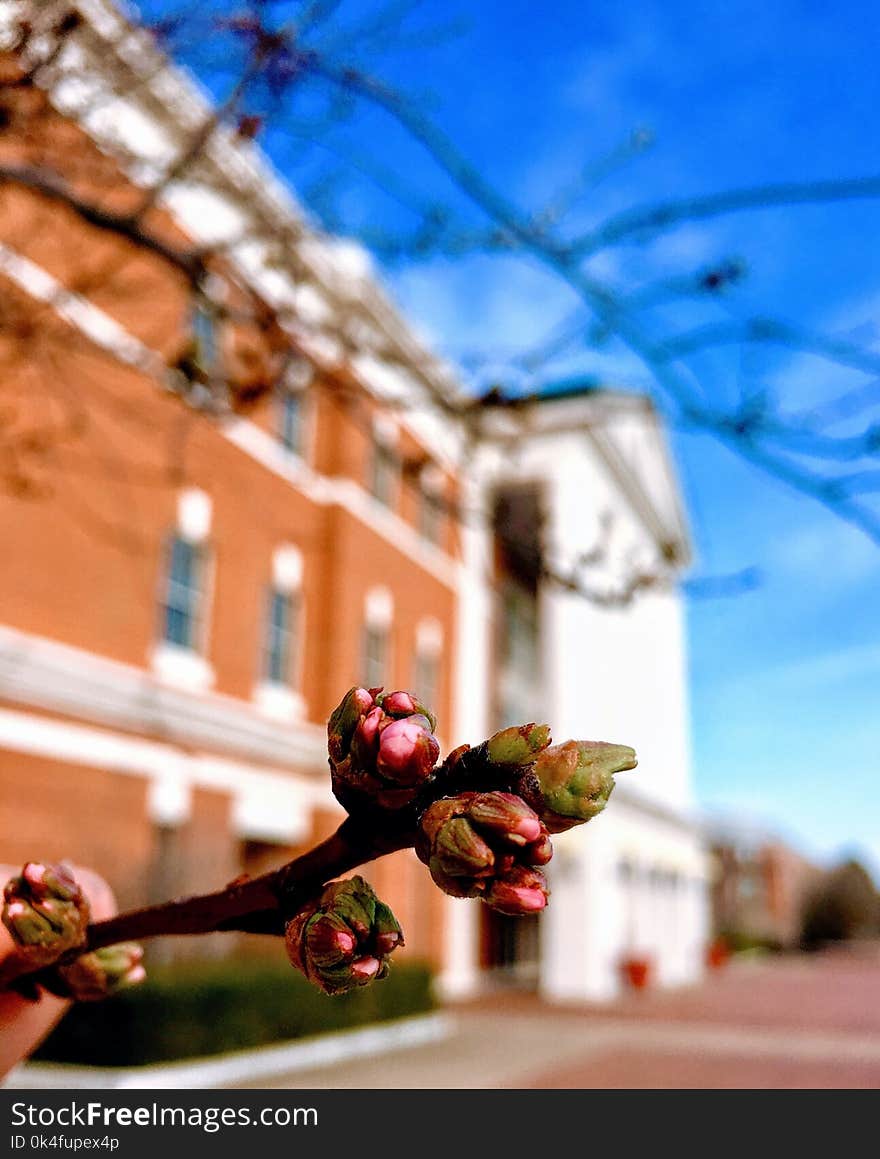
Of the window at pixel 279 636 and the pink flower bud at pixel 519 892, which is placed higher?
the window at pixel 279 636

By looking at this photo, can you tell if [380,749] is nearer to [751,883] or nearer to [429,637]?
[429,637]

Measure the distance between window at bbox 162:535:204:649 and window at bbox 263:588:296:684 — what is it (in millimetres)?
1903

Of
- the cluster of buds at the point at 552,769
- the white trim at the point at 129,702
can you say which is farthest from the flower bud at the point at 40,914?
the white trim at the point at 129,702

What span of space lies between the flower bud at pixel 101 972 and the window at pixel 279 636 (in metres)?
16.1

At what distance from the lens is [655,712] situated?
3145cm

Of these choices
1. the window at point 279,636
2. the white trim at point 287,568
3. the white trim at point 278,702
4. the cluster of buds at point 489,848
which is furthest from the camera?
the white trim at point 287,568

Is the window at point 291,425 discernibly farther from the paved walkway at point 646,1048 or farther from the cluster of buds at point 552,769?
the cluster of buds at point 552,769

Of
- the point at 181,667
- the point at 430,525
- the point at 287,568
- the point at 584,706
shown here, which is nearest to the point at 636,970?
the point at 584,706

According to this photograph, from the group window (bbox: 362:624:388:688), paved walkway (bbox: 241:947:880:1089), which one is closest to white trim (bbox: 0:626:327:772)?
window (bbox: 362:624:388:688)

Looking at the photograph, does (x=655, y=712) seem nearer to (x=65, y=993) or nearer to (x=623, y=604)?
(x=623, y=604)

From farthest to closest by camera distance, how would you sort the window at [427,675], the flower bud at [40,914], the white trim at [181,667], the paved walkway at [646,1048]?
the window at [427,675] → the white trim at [181,667] → the paved walkway at [646,1048] → the flower bud at [40,914]

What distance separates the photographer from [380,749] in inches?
20.3

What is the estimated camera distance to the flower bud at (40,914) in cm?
63
